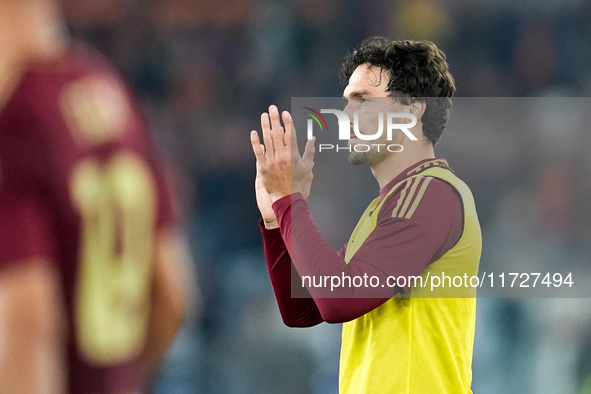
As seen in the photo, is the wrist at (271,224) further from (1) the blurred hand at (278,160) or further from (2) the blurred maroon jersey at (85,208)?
(2) the blurred maroon jersey at (85,208)

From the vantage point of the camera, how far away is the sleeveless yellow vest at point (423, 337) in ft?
2.86

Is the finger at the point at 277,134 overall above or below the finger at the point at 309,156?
above

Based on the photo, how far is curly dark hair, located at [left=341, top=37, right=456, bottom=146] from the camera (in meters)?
1.02

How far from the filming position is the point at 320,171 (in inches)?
51.7

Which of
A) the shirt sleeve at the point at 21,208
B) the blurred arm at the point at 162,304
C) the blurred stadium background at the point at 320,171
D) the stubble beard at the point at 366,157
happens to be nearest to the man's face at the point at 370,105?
the stubble beard at the point at 366,157

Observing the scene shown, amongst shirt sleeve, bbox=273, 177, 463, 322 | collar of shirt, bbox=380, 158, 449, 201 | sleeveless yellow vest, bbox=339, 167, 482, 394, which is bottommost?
sleeveless yellow vest, bbox=339, 167, 482, 394

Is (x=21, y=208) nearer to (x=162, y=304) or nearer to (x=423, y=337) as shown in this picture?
(x=162, y=304)

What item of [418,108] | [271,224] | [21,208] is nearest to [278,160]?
[271,224]

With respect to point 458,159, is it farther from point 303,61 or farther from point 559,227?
point 303,61

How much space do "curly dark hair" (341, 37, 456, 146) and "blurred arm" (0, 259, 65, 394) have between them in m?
0.66

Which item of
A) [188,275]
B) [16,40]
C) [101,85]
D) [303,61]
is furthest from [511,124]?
[16,40]

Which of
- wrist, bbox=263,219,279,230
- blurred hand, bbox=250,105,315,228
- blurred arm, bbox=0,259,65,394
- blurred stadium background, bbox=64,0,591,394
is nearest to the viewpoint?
blurred arm, bbox=0,259,65,394

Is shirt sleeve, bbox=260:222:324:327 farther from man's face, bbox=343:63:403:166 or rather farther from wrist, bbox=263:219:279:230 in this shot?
man's face, bbox=343:63:403:166

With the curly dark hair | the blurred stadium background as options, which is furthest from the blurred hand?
the blurred stadium background
